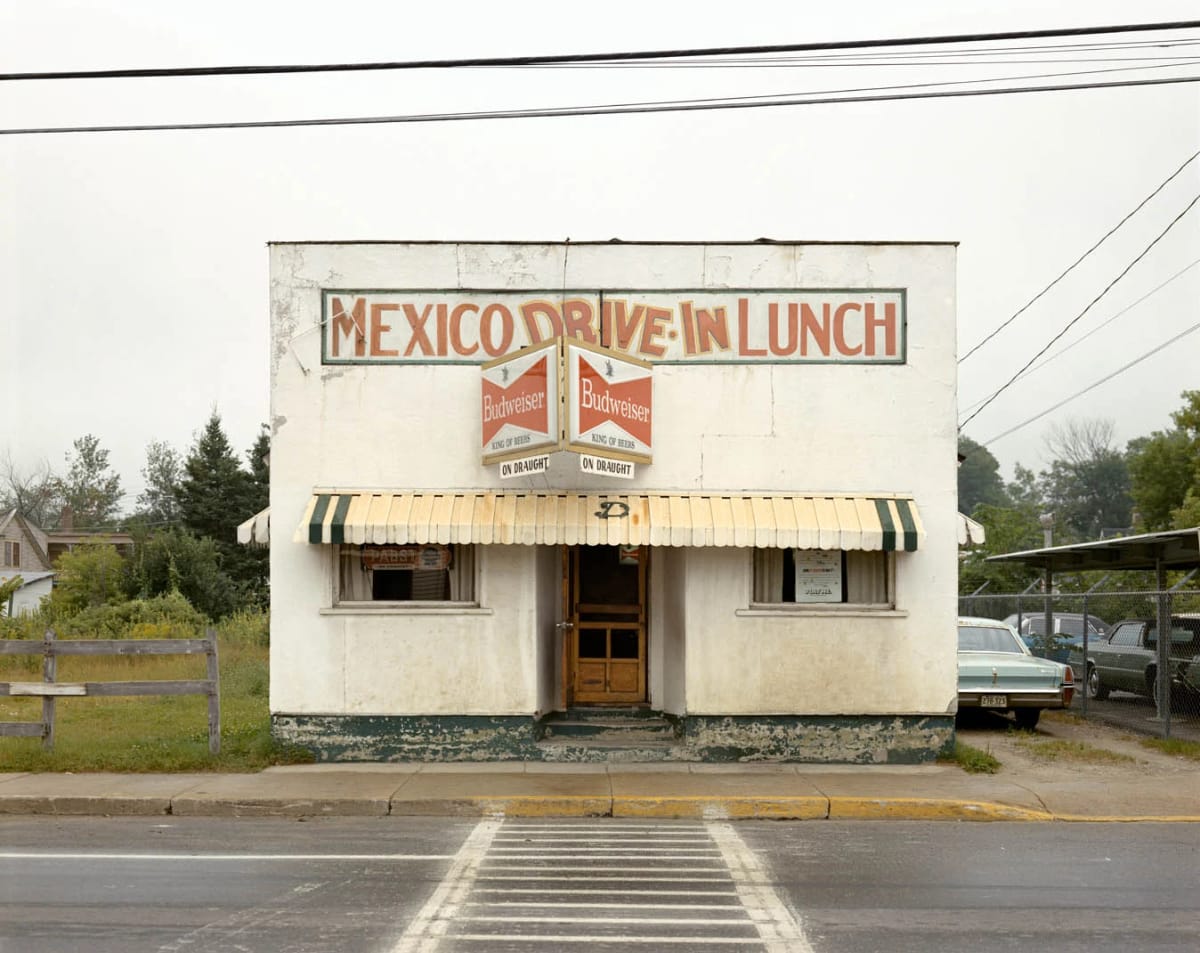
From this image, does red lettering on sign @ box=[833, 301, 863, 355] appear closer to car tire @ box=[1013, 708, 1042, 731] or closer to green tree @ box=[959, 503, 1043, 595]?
car tire @ box=[1013, 708, 1042, 731]

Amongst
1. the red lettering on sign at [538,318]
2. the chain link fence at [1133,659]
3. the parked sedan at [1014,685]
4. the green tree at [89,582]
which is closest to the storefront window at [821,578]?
the red lettering on sign at [538,318]

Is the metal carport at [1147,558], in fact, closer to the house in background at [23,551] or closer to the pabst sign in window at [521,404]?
the pabst sign in window at [521,404]

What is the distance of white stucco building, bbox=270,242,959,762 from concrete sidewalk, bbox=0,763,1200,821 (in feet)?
2.49

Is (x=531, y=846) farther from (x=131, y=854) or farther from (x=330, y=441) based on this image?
(x=330, y=441)

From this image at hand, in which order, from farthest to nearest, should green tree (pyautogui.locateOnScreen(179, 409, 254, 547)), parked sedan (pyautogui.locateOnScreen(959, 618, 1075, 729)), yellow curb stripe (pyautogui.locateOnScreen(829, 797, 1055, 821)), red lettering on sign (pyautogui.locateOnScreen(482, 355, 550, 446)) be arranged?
1. green tree (pyautogui.locateOnScreen(179, 409, 254, 547))
2. parked sedan (pyautogui.locateOnScreen(959, 618, 1075, 729))
3. red lettering on sign (pyautogui.locateOnScreen(482, 355, 550, 446))
4. yellow curb stripe (pyautogui.locateOnScreen(829, 797, 1055, 821))

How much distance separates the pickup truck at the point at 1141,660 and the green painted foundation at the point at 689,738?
566cm

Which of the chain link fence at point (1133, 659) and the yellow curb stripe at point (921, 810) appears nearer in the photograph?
the yellow curb stripe at point (921, 810)

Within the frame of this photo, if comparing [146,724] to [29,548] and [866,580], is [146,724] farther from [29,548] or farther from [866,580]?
[29,548]

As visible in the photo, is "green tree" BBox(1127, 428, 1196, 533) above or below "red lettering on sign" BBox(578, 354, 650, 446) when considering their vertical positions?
above

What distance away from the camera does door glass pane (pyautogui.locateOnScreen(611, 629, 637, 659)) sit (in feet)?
46.0

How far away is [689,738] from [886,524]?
2947 millimetres

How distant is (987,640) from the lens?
691 inches

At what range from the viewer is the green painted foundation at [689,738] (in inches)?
497

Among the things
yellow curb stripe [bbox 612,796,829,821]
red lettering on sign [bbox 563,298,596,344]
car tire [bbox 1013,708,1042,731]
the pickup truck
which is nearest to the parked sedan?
car tire [bbox 1013,708,1042,731]
